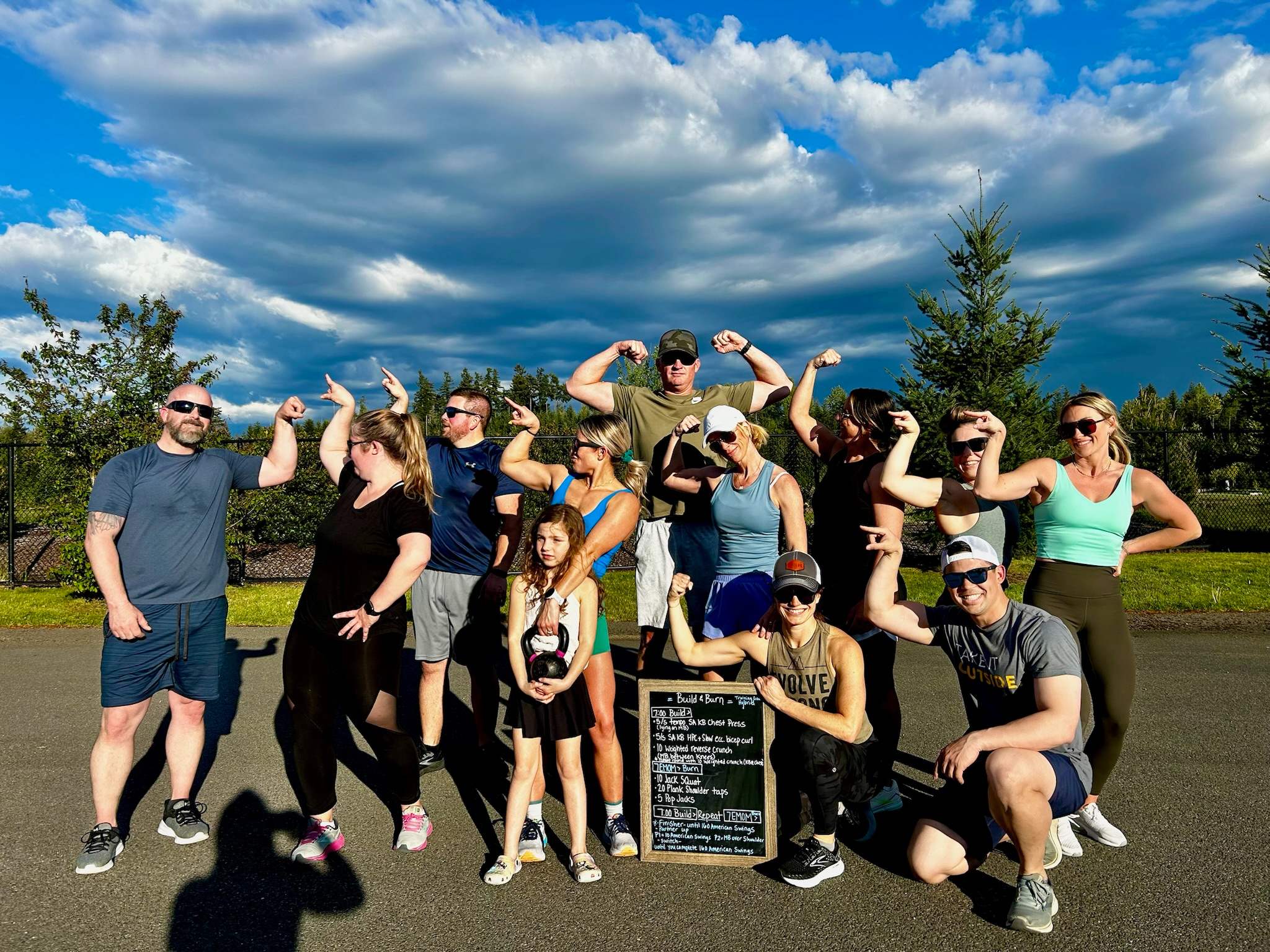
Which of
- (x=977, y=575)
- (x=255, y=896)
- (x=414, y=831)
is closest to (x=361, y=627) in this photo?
(x=414, y=831)

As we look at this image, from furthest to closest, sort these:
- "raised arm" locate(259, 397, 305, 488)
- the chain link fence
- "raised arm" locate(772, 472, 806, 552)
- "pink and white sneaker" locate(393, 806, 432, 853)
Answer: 1. the chain link fence
2. "raised arm" locate(259, 397, 305, 488)
3. "raised arm" locate(772, 472, 806, 552)
4. "pink and white sneaker" locate(393, 806, 432, 853)

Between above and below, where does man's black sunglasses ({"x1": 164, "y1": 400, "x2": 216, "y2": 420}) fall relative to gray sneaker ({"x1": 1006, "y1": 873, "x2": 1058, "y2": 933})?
above

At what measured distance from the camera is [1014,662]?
131 inches

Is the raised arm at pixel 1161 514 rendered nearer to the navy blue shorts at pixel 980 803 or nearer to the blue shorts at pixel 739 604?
the navy blue shorts at pixel 980 803

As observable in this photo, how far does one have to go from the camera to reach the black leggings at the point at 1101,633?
3.72m

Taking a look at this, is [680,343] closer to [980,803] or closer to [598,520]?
[598,520]

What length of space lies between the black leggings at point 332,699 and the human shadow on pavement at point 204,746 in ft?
2.01

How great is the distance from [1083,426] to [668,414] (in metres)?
2.19

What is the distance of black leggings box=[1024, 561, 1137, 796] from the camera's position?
3723 mm

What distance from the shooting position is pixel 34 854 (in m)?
3.77

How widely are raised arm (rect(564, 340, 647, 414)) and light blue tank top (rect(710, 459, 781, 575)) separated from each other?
1228 millimetres

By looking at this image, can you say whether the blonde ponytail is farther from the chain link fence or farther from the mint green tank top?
the chain link fence

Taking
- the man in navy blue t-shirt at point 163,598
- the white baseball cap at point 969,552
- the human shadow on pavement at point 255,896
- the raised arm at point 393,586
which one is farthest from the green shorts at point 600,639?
the man in navy blue t-shirt at point 163,598

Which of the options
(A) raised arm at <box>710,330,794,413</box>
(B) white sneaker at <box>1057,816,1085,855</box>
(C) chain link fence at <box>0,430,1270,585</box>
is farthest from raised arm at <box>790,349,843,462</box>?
(C) chain link fence at <box>0,430,1270,585</box>
